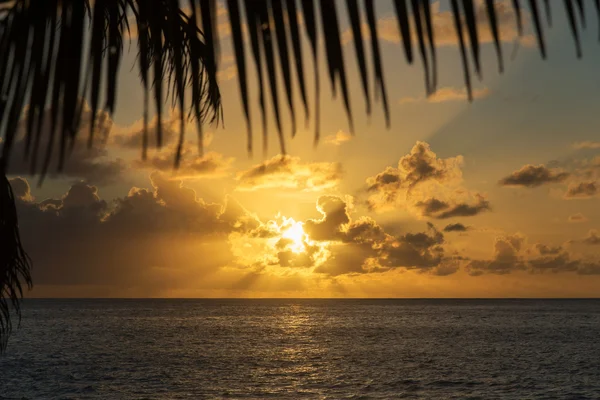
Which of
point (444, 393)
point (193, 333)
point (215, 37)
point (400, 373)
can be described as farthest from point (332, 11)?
point (193, 333)

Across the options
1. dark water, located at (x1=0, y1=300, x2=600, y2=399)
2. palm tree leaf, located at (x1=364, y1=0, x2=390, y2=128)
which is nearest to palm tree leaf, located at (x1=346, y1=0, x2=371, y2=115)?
palm tree leaf, located at (x1=364, y1=0, x2=390, y2=128)

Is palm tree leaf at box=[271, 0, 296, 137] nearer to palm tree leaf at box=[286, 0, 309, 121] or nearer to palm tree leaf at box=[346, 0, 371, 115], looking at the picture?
palm tree leaf at box=[286, 0, 309, 121]

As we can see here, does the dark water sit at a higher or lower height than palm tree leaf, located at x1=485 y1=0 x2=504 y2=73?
lower

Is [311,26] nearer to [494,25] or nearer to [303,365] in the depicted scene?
[494,25]

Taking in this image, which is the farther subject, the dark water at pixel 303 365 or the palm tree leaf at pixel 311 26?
the dark water at pixel 303 365

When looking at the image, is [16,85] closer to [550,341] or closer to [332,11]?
[332,11]

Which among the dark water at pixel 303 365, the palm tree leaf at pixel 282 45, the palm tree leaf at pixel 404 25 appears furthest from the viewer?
the dark water at pixel 303 365

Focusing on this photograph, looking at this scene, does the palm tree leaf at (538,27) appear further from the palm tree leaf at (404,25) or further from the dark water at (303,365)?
the dark water at (303,365)

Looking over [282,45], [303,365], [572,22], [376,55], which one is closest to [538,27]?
[572,22]

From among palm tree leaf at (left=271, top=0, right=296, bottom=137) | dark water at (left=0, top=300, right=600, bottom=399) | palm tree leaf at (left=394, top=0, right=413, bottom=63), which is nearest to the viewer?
palm tree leaf at (left=394, top=0, right=413, bottom=63)

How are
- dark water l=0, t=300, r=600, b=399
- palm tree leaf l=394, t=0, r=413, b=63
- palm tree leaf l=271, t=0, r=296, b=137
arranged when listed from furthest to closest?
dark water l=0, t=300, r=600, b=399
palm tree leaf l=271, t=0, r=296, b=137
palm tree leaf l=394, t=0, r=413, b=63

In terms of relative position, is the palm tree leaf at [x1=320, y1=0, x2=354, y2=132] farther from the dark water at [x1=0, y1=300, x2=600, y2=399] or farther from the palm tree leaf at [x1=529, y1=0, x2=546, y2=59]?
the dark water at [x1=0, y1=300, x2=600, y2=399]

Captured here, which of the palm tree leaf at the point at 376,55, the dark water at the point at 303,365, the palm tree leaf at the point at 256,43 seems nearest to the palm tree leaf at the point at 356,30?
the palm tree leaf at the point at 376,55

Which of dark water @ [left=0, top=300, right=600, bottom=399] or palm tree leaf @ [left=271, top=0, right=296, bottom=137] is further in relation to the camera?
dark water @ [left=0, top=300, right=600, bottom=399]
